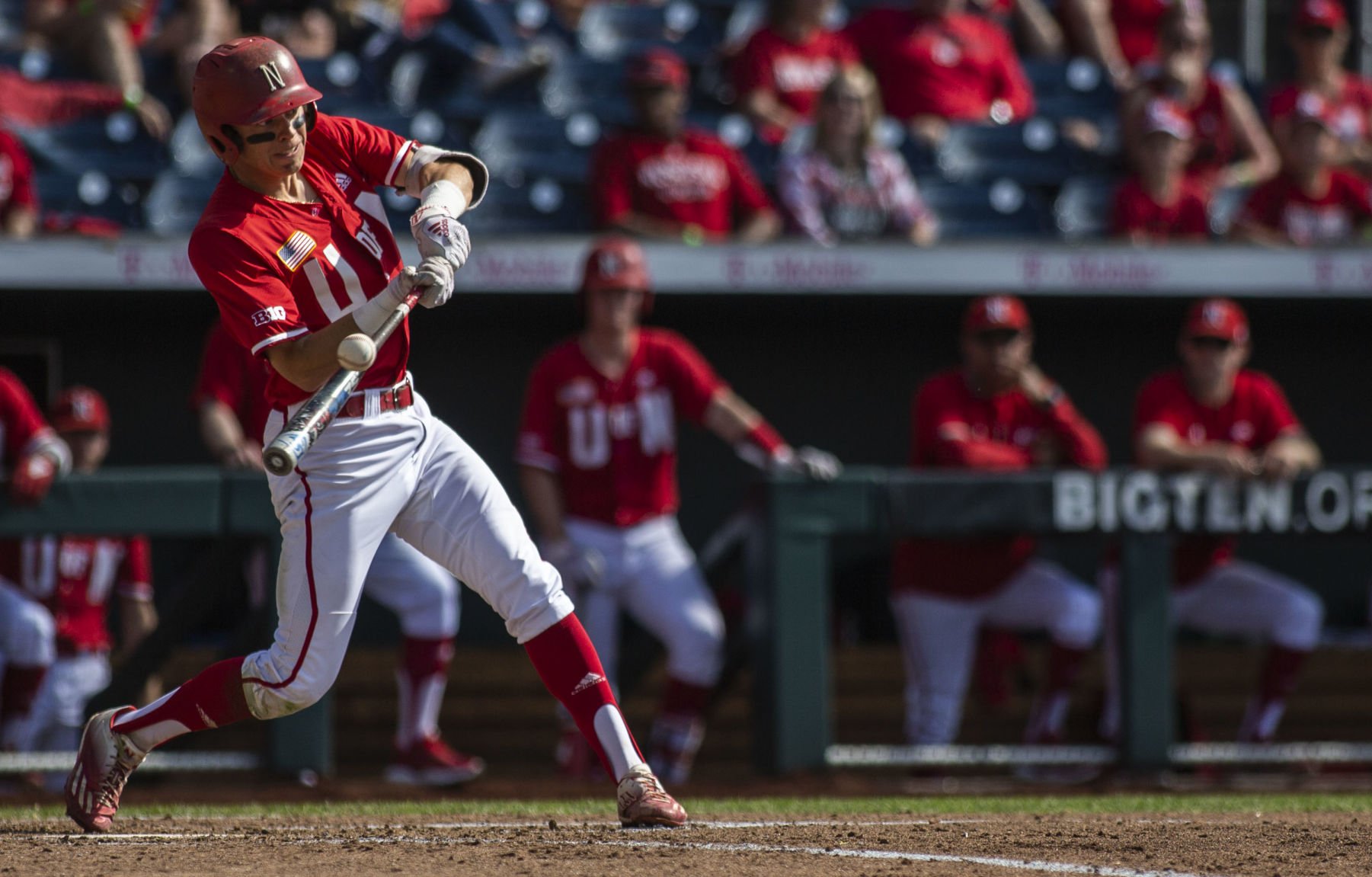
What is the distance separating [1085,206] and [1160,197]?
373mm

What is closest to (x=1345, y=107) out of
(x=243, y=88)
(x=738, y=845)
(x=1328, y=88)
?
(x=1328, y=88)

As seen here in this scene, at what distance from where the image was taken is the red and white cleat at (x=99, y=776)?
3525 mm

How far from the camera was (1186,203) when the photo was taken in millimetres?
7102

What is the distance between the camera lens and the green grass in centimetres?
399

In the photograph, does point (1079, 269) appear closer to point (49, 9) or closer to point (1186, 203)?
point (1186, 203)

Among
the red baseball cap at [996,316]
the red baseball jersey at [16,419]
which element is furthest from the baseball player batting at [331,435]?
the red baseball cap at [996,316]

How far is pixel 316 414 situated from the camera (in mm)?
3119

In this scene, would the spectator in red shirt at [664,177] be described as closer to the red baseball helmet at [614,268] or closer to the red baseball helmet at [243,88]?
the red baseball helmet at [614,268]

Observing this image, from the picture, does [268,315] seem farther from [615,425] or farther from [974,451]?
[974,451]

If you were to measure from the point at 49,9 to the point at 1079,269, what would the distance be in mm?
4425

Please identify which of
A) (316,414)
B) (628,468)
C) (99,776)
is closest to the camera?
(316,414)

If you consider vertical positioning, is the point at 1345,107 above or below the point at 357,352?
above

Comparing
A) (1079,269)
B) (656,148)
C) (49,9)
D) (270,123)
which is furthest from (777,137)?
(270,123)

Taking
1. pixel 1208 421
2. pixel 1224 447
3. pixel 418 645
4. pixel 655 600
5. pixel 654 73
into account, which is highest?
pixel 654 73
